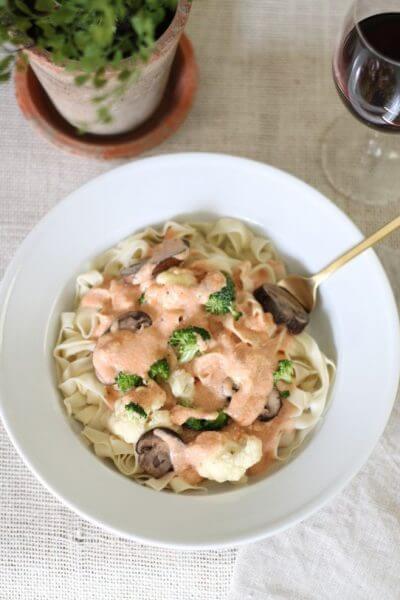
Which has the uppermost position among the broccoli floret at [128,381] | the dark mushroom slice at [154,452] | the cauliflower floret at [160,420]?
the broccoli floret at [128,381]

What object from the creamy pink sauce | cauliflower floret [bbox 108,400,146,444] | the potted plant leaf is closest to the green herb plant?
the potted plant leaf

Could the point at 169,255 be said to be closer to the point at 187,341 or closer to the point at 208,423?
the point at 187,341

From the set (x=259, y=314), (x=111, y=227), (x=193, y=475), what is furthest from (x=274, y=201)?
(x=193, y=475)

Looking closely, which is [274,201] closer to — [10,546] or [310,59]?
[310,59]

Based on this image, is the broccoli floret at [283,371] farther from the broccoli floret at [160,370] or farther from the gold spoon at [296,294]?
the broccoli floret at [160,370]

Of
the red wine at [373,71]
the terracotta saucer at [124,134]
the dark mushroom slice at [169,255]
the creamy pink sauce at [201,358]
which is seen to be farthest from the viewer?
the terracotta saucer at [124,134]

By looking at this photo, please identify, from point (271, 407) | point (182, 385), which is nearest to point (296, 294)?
point (271, 407)

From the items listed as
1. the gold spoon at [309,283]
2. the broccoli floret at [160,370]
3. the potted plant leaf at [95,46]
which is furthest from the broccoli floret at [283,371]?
the potted plant leaf at [95,46]

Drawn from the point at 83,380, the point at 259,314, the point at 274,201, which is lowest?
the point at 83,380
